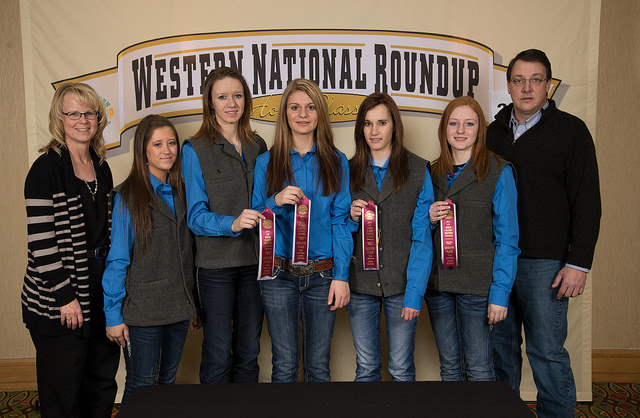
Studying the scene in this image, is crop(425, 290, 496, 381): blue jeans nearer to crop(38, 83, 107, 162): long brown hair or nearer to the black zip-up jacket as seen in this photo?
the black zip-up jacket

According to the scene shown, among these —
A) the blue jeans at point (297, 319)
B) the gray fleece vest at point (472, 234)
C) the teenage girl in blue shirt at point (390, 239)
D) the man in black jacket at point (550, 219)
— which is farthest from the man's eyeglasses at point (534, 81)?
the blue jeans at point (297, 319)

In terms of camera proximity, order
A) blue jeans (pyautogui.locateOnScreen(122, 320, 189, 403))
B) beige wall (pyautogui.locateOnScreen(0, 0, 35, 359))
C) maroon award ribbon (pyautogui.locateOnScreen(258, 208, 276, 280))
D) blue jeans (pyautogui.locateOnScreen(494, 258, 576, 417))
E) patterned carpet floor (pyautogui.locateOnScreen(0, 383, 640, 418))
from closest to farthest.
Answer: maroon award ribbon (pyautogui.locateOnScreen(258, 208, 276, 280)) → blue jeans (pyautogui.locateOnScreen(122, 320, 189, 403)) → blue jeans (pyautogui.locateOnScreen(494, 258, 576, 417)) → patterned carpet floor (pyautogui.locateOnScreen(0, 383, 640, 418)) → beige wall (pyautogui.locateOnScreen(0, 0, 35, 359))

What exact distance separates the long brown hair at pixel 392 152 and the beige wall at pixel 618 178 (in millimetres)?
1541

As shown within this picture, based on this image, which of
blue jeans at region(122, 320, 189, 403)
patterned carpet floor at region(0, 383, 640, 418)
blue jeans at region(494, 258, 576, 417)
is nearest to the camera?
blue jeans at region(122, 320, 189, 403)

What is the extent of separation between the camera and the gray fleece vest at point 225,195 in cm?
193

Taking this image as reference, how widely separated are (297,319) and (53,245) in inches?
36.5

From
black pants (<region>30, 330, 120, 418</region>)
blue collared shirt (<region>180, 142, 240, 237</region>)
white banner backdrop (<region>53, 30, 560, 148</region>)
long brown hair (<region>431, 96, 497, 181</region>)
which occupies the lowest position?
black pants (<region>30, 330, 120, 418</region>)

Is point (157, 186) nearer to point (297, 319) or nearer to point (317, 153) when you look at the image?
point (317, 153)

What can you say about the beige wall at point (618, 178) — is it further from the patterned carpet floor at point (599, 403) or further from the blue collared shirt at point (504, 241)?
the blue collared shirt at point (504, 241)

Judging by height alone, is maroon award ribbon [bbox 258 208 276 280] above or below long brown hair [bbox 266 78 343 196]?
below

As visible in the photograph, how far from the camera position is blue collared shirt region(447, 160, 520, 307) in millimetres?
1876

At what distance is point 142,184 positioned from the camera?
1.85 m

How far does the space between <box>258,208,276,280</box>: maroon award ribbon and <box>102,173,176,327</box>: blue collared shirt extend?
49 centimetres

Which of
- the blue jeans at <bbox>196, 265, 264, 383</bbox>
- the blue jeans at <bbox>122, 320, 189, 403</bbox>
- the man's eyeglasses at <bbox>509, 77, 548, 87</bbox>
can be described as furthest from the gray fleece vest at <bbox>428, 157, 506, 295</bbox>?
the blue jeans at <bbox>122, 320, 189, 403</bbox>
